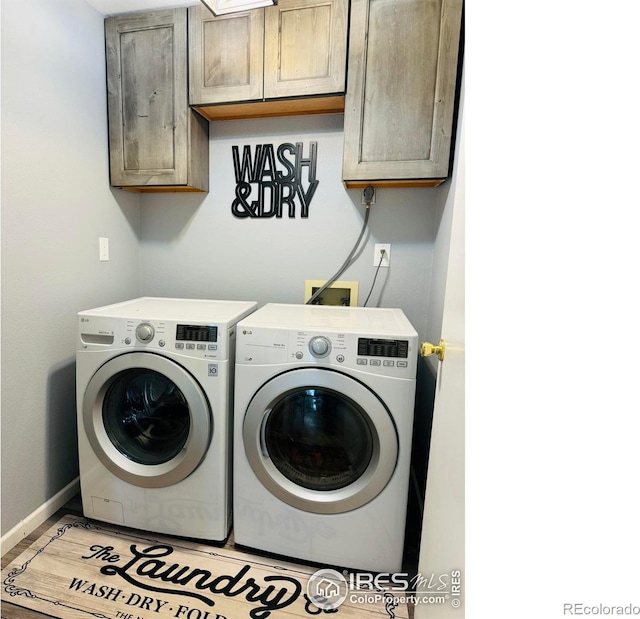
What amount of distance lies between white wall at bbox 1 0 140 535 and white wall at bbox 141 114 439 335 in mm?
365

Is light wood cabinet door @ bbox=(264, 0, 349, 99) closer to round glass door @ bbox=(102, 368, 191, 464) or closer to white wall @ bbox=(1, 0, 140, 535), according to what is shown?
white wall @ bbox=(1, 0, 140, 535)

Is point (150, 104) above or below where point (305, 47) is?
below

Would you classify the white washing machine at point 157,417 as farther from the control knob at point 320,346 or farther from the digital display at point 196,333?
the control knob at point 320,346

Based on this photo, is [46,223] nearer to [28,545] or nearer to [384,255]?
[28,545]

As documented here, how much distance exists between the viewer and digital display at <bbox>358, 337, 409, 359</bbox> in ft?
3.69

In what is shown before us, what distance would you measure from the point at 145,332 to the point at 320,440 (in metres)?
0.79

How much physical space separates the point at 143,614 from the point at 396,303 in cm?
164

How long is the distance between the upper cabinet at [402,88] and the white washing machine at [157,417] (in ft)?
3.08

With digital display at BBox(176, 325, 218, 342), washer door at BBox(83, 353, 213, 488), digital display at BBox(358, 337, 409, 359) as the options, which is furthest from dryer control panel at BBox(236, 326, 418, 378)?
washer door at BBox(83, 353, 213, 488)

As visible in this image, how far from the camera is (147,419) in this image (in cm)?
138

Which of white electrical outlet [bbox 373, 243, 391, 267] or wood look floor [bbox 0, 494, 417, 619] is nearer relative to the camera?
wood look floor [bbox 0, 494, 417, 619]

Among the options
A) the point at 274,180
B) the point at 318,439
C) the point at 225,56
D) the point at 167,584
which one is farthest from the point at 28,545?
the point at 225,56

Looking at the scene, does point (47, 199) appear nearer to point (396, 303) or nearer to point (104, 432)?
point (104, 432)
